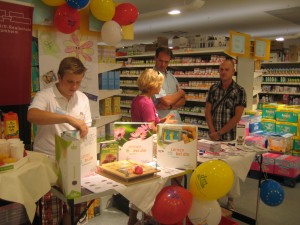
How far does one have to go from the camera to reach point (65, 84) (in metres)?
2.27

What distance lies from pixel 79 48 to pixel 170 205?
2.25m

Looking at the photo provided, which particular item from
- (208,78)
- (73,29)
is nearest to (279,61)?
(208,78)

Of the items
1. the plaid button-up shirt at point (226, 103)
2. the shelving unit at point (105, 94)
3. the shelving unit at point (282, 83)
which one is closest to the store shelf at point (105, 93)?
the shelving unit at point (105, 94)

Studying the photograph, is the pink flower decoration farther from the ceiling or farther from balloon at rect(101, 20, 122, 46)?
the ceiling

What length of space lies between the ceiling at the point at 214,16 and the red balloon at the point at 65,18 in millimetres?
2727

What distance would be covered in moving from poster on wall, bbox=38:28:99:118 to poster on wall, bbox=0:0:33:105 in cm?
23

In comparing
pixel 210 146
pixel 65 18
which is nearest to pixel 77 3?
pixel 65 18

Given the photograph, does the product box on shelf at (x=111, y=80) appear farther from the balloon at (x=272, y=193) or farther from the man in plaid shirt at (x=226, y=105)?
the balloon at (x=272, y=193)

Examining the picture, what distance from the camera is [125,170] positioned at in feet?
7.06

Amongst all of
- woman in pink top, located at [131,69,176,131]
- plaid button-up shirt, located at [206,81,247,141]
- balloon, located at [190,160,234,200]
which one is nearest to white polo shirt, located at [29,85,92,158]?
woman in pink top, located at [131,69,176,131]

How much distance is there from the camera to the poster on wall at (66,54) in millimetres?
3420

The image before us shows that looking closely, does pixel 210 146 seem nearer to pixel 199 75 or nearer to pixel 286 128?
pixel 286 128

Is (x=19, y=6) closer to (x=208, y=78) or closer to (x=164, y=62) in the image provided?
(x=164, y=62)

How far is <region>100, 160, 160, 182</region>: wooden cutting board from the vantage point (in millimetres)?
2084
